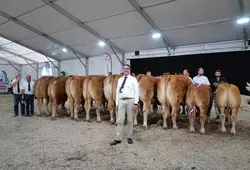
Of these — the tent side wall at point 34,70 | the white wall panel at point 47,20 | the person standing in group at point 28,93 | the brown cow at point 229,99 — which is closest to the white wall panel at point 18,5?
the white wall panel at point 47,20

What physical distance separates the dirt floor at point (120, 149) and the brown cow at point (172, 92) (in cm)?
56

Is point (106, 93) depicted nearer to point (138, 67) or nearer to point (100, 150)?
point (100, 150)

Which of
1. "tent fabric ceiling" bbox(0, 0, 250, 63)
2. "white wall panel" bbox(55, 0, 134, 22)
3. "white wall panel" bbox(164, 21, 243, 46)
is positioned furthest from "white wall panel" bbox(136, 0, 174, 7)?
"white wall panel" bbox(164, 21, 243, 46)

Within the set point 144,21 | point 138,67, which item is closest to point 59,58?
point 138,67

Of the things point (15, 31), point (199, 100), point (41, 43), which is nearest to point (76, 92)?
point (199, 100)

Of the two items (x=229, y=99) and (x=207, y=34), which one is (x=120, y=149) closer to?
(x=229, y=99)

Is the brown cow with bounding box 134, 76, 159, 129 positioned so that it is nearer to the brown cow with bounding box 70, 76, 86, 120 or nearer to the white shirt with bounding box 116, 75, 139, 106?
the white shirt with bounding box 116, 75, 139, 106

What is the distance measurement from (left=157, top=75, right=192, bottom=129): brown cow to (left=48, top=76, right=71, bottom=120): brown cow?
368 centimetres

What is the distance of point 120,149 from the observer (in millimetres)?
3789

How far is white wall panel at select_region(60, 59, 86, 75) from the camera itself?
18.5 metres

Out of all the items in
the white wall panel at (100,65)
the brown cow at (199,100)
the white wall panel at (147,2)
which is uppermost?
the white wall panel at (147,2)

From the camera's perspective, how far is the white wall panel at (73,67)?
18.5 meters

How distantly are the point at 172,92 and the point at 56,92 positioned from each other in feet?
13.4

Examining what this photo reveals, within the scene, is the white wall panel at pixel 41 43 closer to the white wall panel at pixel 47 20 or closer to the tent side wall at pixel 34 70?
the white wall panel at pixel 47 20
